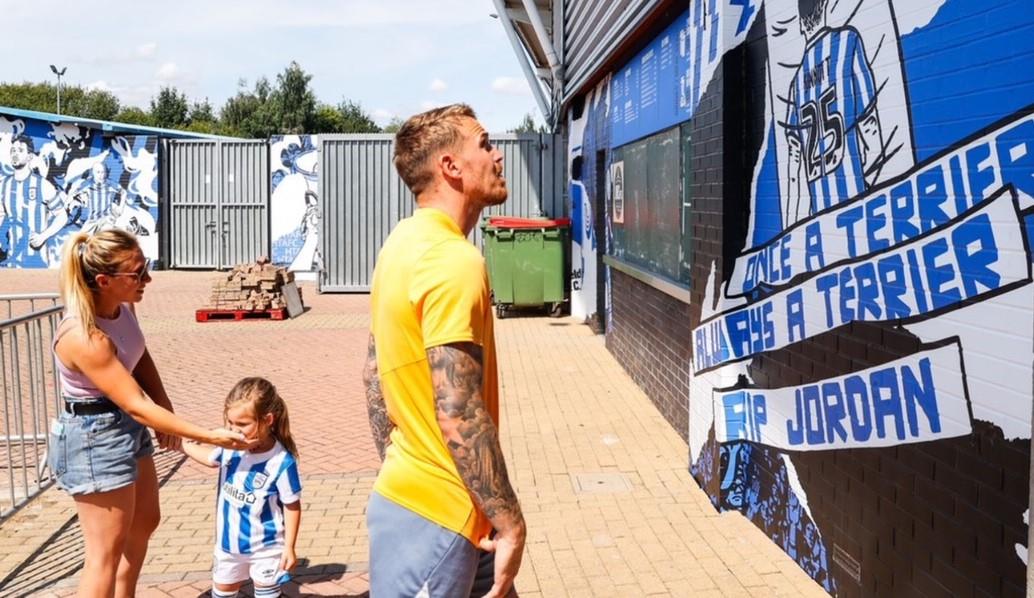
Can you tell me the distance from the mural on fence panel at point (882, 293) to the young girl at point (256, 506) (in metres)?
2.36

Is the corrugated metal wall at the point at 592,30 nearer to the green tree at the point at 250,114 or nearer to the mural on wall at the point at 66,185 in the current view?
the mural on wall at the point at 66,185

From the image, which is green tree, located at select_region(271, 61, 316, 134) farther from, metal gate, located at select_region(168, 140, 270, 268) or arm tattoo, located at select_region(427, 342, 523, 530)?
arm tattoo, located at select_region(427, 342, 523, 530)

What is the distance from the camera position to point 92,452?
3.81 m

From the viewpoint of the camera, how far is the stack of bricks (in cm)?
1567

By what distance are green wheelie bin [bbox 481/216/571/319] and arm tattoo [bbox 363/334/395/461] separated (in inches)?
496

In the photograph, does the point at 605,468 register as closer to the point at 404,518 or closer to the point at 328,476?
the point at 328,476

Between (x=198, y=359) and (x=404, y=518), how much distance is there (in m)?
10.1

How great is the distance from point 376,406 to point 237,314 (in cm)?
1342

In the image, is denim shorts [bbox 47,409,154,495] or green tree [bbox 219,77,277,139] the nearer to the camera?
denim shorts [bbox 47,409,154,495]

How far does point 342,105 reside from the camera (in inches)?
3219

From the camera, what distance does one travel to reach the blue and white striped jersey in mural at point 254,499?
4.07m

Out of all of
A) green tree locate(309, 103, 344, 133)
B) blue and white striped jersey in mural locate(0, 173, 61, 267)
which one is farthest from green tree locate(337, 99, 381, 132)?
blue and white striped jersey in mural locate(0, 173, 61, 267)

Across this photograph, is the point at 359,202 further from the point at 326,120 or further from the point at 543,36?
the point at 326,120

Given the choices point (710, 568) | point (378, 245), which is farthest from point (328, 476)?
point (378, 245)
